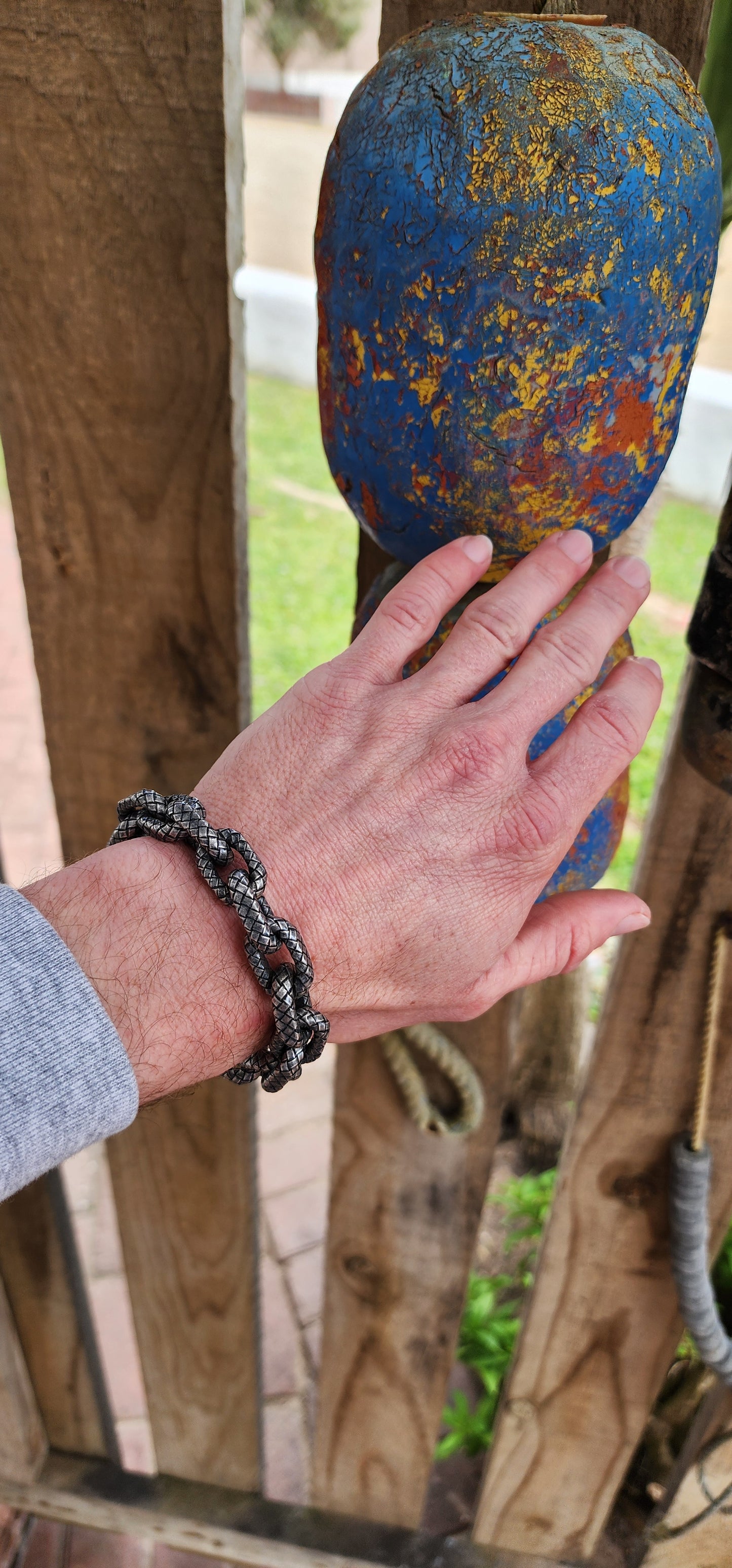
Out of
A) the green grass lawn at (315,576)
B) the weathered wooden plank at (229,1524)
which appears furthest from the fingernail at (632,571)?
the green grass lawn at (315,576)

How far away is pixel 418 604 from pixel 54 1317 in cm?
144

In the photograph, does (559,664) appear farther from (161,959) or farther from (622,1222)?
(622,1222)

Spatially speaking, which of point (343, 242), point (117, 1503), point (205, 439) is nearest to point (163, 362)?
point (205, 439)

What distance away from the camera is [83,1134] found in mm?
673

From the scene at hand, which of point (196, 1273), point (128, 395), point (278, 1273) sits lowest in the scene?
point (278, 1273)

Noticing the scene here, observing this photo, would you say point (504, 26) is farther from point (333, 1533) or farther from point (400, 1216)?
point (333, 1533)

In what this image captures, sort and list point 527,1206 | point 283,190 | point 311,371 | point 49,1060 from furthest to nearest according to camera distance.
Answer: point 283,190 < point 311,371 < point 527,1206 < point 49,1060

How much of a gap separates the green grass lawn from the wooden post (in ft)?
7.61

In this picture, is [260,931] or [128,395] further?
[128,395]

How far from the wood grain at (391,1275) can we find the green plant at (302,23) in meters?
12.6

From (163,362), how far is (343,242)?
0.33 metres

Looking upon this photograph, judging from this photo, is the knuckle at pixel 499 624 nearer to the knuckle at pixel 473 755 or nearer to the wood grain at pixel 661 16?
the knuckle at pixel 473 755

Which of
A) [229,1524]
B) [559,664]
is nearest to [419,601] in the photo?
[559,664]

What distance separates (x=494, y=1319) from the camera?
219 centimetres
